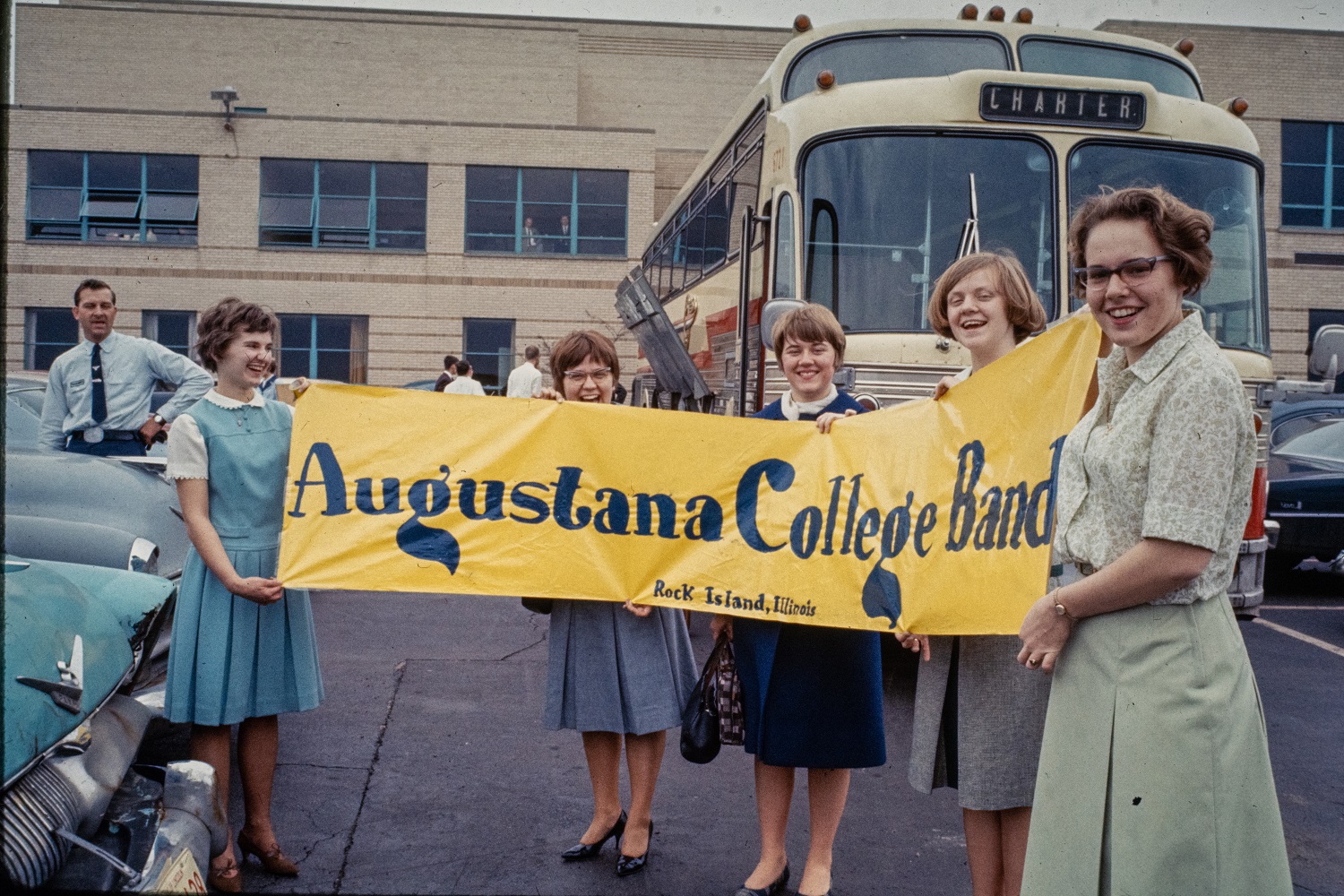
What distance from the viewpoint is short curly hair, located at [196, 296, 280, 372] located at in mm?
3438

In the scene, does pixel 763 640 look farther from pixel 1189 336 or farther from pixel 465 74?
pixel 465 74

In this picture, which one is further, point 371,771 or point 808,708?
point 371,771

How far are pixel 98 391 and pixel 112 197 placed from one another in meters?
25.5

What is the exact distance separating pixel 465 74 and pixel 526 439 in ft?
99.7

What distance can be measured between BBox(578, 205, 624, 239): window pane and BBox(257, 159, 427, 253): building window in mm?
4392

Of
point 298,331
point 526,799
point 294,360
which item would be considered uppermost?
point 298,331

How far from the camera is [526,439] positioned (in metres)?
3.80

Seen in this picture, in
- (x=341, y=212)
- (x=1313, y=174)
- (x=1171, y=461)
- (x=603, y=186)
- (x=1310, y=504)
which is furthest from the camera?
(x=603, y=186)

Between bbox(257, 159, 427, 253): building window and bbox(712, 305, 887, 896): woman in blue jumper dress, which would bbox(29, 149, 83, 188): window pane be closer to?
bbox(257, 159, 427, 253): building window

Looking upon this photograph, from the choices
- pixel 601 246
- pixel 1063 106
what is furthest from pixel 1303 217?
pixel 1063 106

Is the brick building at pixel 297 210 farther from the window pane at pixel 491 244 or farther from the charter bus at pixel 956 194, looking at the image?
the charter bus at pixel 956 194

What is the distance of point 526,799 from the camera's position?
4484 mm

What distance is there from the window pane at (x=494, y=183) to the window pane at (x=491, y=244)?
1.12 metres

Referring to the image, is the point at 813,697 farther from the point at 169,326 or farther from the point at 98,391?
the point at 169,326
